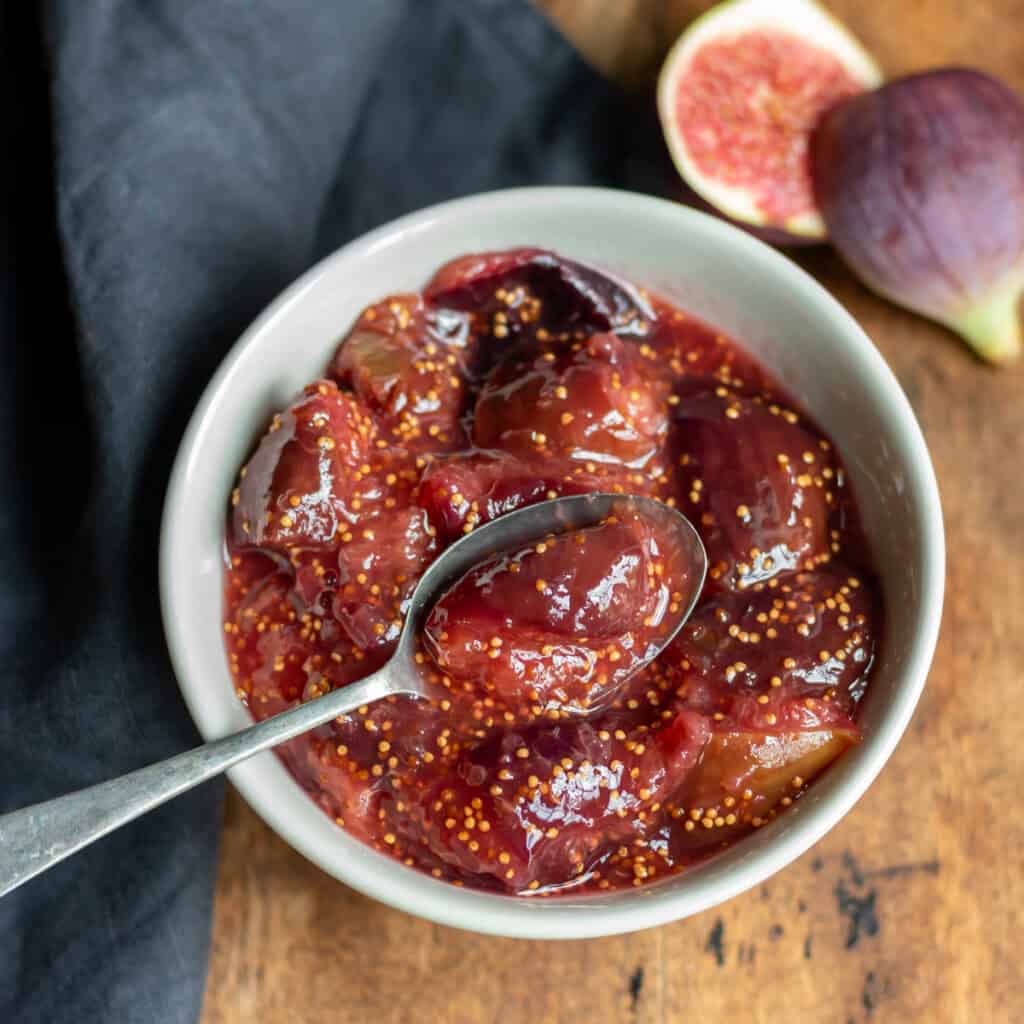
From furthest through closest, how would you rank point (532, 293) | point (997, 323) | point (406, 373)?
point (997, 323) → point (532, 293) → point (406, 373)

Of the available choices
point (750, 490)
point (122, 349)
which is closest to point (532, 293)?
point (750, 490)

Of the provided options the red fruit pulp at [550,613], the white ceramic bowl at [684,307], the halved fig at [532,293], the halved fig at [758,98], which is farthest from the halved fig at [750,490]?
the halved fig at [758,98]

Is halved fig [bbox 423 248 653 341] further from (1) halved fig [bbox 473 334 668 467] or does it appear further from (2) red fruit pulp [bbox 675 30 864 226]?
(2) red fruit pulp [bbox 675 30 864 226]

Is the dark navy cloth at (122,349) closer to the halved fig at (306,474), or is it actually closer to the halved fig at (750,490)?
the halved fig at (306,474)

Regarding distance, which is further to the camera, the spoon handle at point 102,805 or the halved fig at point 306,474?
the halved fig at point 306,474

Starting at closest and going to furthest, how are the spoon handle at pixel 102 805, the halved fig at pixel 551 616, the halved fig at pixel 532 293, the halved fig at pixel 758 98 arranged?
the spoon handle at pixel 102 805
the halved fig at pixel 551 616
the halved fig at pixel 532 293
the halved fig at pixel 758 98

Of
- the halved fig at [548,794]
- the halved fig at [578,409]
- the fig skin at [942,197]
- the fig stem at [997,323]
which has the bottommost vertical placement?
the halved fig at [548,794]

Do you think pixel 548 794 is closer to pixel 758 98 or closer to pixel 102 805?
pixel 102 805
